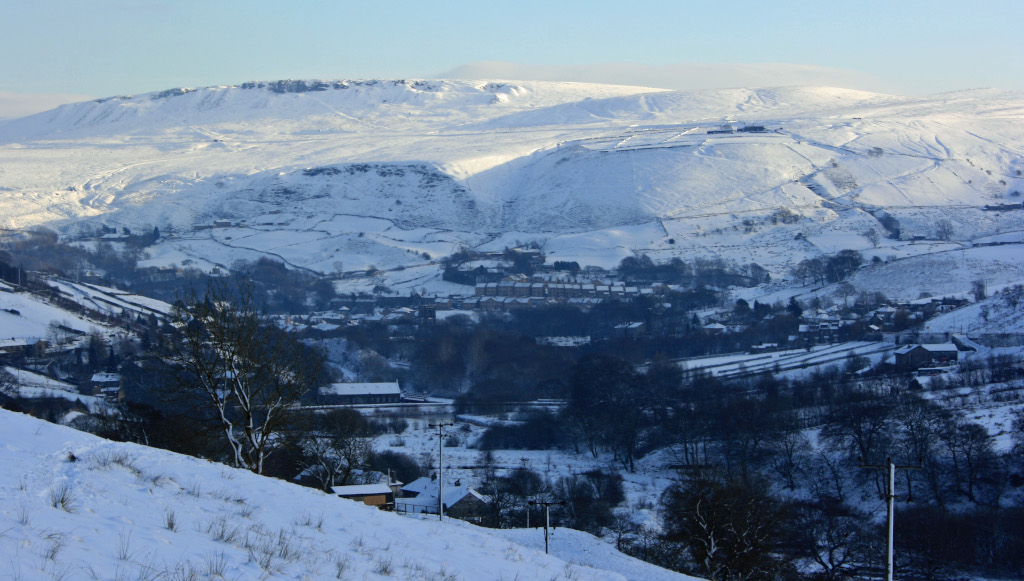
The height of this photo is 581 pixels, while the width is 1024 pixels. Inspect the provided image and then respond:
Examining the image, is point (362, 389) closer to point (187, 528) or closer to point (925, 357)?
point (925, 357)

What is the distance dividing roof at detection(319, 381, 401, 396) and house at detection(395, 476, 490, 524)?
68.2 feet

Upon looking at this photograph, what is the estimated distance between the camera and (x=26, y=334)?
5616cm

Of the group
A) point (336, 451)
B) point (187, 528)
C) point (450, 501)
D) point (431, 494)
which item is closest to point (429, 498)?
point (431, 494)

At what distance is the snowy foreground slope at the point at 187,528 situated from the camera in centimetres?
624

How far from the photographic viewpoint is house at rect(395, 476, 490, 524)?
25984 mm

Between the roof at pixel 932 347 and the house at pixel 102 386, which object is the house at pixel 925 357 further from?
the house at pixel 102 386

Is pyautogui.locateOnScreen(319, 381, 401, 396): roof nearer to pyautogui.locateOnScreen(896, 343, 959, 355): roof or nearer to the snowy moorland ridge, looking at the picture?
pyautogui.locateOnScreen(896, 343, 959, 355): roof

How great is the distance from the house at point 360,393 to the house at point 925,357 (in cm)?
2512

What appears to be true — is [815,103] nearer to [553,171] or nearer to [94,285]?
[553,171]

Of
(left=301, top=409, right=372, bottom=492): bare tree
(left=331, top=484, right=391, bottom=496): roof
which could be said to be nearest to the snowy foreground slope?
(left=331, top=484, right=391, bottom=496): roof

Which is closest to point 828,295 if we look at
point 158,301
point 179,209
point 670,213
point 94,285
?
point 670,213

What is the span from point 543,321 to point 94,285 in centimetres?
3857

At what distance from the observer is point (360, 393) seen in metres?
49.8

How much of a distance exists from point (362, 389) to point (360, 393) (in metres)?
0.91
